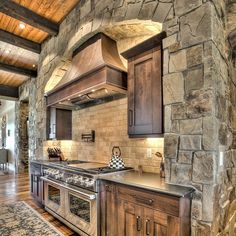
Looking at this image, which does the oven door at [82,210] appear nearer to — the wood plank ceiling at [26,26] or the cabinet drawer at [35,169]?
the cabinet drawer at [35,169]

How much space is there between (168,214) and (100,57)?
2189 mm

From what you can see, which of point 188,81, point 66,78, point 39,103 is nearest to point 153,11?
point 188,81

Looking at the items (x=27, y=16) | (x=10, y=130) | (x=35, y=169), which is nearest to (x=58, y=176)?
(x=35, y=169)

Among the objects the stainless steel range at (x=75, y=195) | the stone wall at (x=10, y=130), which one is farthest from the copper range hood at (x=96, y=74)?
the stone wall at (x=10, y=130)

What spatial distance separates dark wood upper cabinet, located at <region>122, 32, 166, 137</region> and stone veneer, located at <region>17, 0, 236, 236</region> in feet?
0.53

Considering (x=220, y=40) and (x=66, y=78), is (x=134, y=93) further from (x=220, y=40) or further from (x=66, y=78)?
(x=66, y=78)

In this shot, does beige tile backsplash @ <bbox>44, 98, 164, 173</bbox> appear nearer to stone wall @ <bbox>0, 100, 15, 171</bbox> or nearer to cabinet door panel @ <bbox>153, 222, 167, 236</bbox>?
cabinet door panel @ <bbox>153, 222, 167, 236</bbox>

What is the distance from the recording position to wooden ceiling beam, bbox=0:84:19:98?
765 centimetres

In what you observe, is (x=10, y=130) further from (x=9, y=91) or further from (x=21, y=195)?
(x=21, y=195)

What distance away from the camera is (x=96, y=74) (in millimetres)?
2855

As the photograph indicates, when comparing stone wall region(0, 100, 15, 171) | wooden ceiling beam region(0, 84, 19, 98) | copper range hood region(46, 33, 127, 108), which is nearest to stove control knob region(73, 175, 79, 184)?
copper range hood region(46, 33, 127, 108)

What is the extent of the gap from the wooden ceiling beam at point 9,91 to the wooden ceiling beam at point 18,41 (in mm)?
3603

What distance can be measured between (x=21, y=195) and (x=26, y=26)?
12.9ft

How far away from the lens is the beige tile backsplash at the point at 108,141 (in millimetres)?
2945
